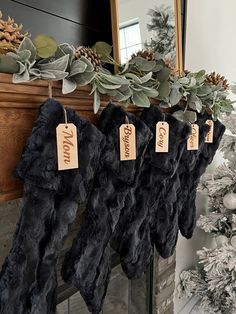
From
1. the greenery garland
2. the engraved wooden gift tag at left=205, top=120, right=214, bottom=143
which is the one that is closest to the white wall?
the engraved wooden gift tag at left=205, top=120, right=214, bottom=143

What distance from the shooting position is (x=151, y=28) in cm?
128

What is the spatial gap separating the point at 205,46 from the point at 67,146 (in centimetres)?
157

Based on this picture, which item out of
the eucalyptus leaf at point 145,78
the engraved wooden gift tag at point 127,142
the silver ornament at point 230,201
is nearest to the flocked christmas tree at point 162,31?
the eucalyptus leaf at point 145,78

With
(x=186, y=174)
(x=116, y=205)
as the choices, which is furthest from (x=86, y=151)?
(x=186, y=174)

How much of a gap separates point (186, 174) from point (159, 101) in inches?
16.5

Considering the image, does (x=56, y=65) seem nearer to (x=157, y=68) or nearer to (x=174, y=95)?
(x=157, y=68)

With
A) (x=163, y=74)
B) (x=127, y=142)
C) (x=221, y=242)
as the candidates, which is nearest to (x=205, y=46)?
(x=163, y=74)

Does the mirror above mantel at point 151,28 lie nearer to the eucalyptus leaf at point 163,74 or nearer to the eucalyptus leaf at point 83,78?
the eucalyptus leaf at point 163,74

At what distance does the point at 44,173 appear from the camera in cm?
69

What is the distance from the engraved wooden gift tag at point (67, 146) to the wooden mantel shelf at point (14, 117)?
80 millimetres

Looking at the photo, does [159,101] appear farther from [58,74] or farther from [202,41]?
[202,41]

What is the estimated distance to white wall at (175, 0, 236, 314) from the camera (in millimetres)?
1798

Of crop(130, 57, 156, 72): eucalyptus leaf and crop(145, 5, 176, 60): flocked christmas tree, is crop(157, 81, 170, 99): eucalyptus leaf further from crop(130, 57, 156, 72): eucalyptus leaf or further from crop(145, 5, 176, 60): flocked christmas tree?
crop(145, 5, 176, 60): flocked christmas tree

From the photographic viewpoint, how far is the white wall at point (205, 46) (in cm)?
180
